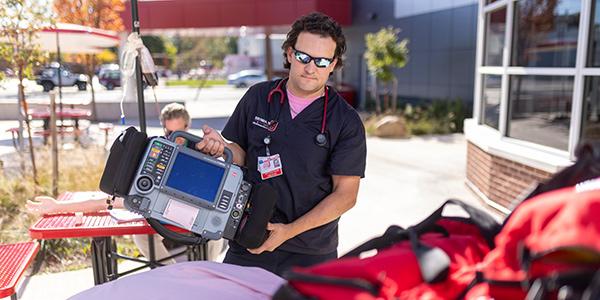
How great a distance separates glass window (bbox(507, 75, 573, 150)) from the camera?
5.78 m

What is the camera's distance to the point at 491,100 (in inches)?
250

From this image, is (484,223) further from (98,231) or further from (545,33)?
(545,33)

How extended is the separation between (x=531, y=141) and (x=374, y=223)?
6.61 feet

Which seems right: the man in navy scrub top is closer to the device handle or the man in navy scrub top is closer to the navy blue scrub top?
the navy blue scrub top

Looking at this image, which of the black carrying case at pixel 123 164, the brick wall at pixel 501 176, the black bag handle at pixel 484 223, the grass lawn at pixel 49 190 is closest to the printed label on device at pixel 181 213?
the black carrying case at pixel 123 164

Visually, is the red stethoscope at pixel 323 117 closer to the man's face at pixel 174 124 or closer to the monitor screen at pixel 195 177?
the monitor screen at pixel 195 177

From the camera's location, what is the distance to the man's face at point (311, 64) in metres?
1.97

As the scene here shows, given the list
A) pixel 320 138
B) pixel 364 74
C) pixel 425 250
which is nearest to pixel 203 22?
pixel 364 74

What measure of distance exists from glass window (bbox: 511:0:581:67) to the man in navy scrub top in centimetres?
428

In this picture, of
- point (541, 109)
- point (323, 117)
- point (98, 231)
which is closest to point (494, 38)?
point (541, 109)

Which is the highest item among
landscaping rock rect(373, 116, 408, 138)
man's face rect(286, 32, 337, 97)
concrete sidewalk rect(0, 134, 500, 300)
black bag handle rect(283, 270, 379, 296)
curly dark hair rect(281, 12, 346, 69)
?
curly dark hair rect(281, 12, 346, 69)

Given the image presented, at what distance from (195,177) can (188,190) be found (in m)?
0.05

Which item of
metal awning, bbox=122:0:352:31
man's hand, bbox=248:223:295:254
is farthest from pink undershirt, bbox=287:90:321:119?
metal awning, bbox=122:0:352:31

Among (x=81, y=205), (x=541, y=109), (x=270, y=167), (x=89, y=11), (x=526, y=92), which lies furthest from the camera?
(x=89, y=11)
